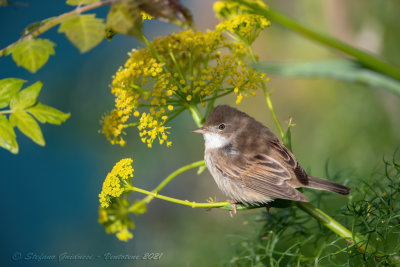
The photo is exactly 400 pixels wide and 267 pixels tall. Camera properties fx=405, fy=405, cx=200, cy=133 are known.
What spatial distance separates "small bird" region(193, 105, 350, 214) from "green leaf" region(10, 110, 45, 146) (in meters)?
0.75

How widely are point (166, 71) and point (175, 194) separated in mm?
2569

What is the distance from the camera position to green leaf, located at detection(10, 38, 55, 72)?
105 cm

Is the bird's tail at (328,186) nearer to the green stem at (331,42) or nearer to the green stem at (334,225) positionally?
the green stem at (334,225)

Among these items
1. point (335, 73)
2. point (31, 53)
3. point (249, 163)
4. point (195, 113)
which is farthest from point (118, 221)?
point (335, 73)

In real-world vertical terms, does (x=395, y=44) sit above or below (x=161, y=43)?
below

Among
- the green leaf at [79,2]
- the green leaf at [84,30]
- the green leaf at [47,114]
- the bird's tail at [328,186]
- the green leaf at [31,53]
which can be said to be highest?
the green leaf at [79,2]

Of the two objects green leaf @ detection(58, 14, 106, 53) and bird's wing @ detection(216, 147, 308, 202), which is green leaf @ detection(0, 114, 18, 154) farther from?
bird's wing @ detection(216, 147, 308, 202)

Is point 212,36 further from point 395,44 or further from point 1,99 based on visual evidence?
point 395,44

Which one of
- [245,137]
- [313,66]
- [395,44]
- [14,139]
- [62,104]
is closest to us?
[313,66]

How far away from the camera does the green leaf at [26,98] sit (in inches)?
43.0

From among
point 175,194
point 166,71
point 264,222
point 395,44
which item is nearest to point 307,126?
point 395,44

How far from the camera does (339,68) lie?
86cm

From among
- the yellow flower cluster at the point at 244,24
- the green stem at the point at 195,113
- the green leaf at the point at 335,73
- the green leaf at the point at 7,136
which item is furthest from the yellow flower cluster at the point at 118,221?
the green leaf at the point at 335,73

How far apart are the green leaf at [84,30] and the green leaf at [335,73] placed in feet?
1.40
